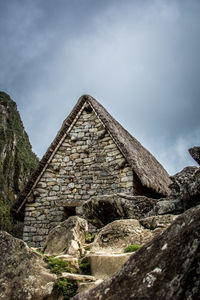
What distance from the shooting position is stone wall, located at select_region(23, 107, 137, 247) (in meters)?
9.81

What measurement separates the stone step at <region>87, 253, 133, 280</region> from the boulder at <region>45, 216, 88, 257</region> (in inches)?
17.3

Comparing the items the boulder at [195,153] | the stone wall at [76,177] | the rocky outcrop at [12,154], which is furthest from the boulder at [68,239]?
the rocky outcrop at [12,154]

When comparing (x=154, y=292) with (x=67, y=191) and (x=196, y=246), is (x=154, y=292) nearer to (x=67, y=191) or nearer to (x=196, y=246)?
(x=196, y=246)

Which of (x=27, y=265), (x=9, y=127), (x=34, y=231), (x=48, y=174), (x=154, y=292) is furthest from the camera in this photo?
(x=9, y=127)

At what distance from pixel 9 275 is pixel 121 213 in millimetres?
2044

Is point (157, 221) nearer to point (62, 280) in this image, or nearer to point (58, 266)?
point (58, 266)

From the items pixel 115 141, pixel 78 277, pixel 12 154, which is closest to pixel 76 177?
pixel 115 141

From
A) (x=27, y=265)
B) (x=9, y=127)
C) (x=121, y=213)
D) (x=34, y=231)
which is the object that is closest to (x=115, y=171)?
(x=34, y=231)

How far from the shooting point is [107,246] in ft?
11.9

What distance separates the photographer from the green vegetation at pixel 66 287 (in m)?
2.71

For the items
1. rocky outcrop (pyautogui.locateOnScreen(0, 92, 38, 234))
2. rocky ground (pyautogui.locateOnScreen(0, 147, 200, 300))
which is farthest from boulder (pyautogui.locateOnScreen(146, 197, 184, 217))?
rocky outcrop (pyautogui.locateOnScreen(0, 92, 38, 234))

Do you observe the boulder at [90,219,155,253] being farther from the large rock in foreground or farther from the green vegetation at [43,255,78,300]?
the large rock in foreground

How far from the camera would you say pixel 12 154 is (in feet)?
131

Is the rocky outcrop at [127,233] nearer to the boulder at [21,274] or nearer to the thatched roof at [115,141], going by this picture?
the boulder at [21,274]
